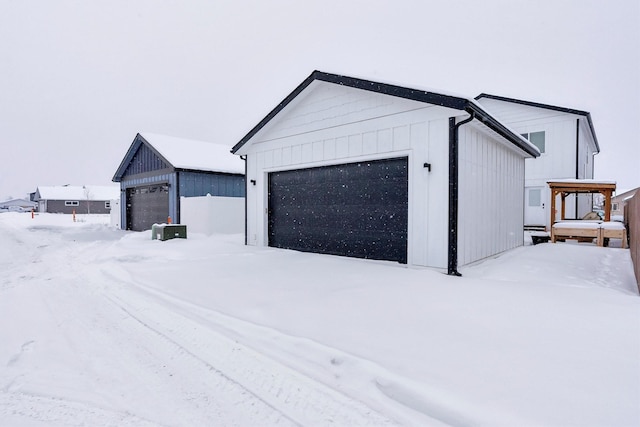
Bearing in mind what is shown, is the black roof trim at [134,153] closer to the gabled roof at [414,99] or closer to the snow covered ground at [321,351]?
the gabled roof at [414,99]

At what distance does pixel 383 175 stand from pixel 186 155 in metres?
13.8

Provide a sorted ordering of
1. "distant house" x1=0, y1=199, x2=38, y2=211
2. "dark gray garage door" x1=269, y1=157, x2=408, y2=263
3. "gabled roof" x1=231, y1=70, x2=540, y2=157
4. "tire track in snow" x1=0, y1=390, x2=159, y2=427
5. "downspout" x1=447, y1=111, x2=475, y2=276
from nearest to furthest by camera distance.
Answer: "tire track in snow" x1=0, y1=390, x2=159, y2=427, "gabled roof" x1=231, y1=70, x2=540, y2=157, "downspout" x1=447, y1=111, x2=475, y2=276, "dark gray garage door" x1=269, y1=157, x2=408, y2=263, "distant house" x1=0, y1=199, x2=38, y2=211

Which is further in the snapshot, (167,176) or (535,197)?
(167,176)

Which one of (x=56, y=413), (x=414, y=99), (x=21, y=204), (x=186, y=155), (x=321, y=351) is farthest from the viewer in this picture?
(x=21, y=204)

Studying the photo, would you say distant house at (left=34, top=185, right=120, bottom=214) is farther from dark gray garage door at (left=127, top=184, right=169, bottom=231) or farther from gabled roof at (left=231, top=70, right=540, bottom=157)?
gabled roof at (left=231, top=70, right=540, bottom=157)

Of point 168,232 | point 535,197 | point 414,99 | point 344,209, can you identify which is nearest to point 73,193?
point 168,232

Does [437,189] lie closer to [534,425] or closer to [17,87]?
[534,425]

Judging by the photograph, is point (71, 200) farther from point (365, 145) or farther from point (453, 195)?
point (453, 195)

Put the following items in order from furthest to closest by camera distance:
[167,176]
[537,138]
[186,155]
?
[186,155]
[167,176]
[537,138]

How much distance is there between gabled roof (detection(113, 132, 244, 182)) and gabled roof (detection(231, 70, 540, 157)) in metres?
7.55

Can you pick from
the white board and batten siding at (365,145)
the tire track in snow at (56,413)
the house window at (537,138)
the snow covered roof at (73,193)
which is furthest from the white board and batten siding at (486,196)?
the snow covered roof at (73,193)

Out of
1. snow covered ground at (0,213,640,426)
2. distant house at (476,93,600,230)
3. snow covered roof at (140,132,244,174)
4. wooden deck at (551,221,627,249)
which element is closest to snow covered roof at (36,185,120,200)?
snow covered roof at (140,132,244,174)

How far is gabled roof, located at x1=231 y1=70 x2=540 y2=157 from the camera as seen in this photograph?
20.0ft

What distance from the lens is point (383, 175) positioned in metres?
7.55
